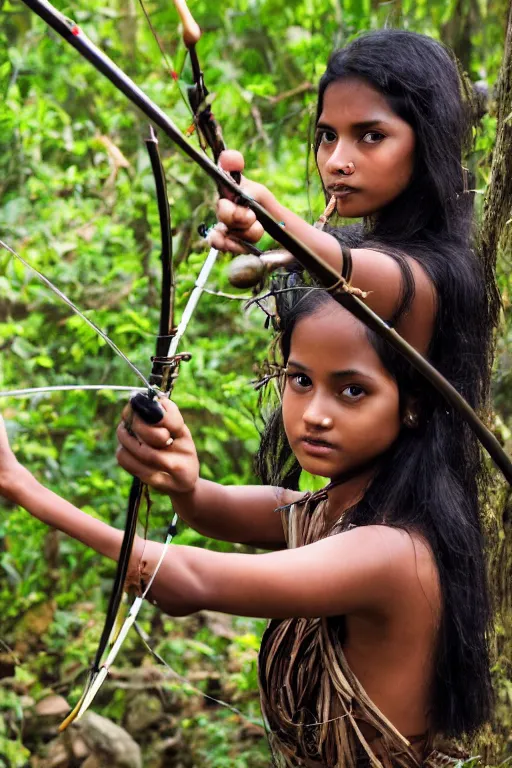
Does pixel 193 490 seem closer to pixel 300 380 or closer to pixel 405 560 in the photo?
pixel 300 380

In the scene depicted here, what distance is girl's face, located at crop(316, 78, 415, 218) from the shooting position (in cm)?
195

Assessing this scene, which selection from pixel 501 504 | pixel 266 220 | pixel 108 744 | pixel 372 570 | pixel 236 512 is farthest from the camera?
pixel 108 744

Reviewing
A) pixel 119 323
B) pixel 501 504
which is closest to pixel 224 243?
pixel 501 504

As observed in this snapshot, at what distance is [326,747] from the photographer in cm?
195

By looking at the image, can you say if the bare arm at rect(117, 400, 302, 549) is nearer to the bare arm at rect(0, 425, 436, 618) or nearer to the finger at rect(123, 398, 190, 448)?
the finger at rect(123, 398, 190, 448)

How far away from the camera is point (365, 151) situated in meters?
1.95

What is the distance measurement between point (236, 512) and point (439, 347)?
1.78 feet

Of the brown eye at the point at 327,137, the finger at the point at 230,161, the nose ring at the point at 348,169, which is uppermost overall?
the brown eye at the point at 327,137

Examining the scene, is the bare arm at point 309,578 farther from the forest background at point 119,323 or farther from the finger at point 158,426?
the forest background at point 119,323

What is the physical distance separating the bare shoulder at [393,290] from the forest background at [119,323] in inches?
64.2

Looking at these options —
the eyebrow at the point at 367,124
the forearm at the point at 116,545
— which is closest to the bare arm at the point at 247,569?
the forearm at the point at 116,545

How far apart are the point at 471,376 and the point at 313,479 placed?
56 cm

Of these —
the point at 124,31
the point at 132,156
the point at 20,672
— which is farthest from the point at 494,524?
the point at 124,31

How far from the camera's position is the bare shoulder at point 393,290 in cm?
178
